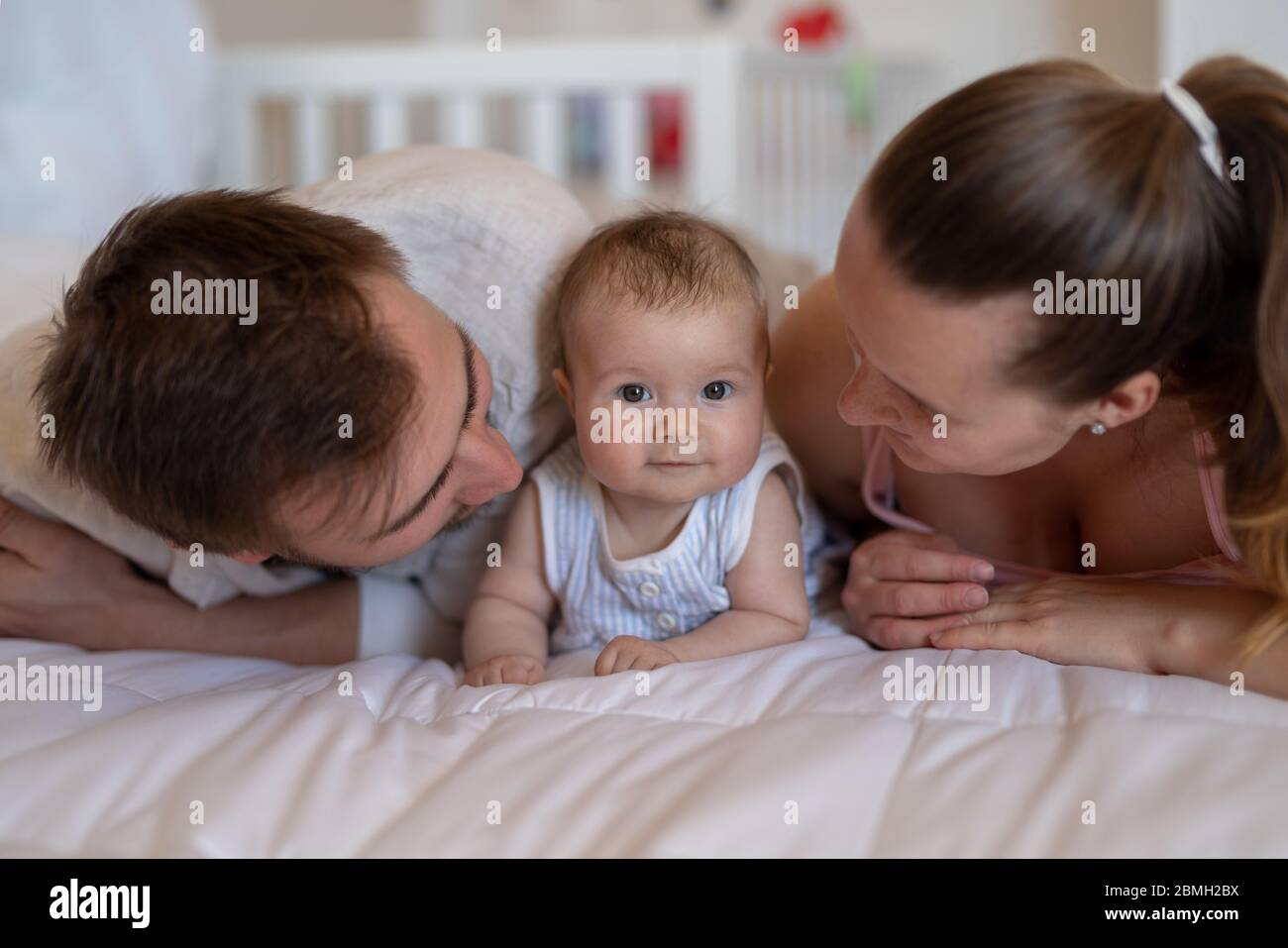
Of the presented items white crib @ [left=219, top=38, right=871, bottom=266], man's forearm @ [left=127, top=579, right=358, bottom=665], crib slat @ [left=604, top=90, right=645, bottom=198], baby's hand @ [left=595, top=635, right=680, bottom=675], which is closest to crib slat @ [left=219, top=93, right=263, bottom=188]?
white crib @ [left=219, top=38, right=871, bottom=266]

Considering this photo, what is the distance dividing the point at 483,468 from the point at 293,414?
18 centimetres

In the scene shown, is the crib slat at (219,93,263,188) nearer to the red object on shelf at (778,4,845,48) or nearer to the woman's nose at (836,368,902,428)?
the red object on shelf at (778,4,845,48)

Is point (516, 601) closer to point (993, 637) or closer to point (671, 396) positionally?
point (671, 396)

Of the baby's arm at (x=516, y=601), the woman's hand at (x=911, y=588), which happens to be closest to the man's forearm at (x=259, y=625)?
the baby's arm at (x=516, y=601)

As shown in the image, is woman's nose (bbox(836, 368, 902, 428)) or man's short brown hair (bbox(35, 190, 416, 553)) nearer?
man's short brown hair (bbox(35, 190, 416, 553))

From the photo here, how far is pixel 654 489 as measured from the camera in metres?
0.93

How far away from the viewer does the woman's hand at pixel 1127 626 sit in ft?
2.61

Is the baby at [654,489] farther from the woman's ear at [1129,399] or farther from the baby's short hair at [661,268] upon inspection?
the woman's ear at [1129,399]

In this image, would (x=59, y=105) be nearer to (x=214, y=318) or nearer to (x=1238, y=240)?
(x=214, y=318)

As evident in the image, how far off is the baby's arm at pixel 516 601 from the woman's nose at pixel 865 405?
12.3 inches

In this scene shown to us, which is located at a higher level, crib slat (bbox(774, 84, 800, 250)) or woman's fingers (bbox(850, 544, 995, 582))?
crib slat (bbox(774, 84, 800, 250))

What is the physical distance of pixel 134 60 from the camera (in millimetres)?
1812

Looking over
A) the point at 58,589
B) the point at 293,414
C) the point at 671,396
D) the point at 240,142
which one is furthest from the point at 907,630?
the point at 240,142

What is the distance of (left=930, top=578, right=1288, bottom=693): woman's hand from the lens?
31.3 inches
